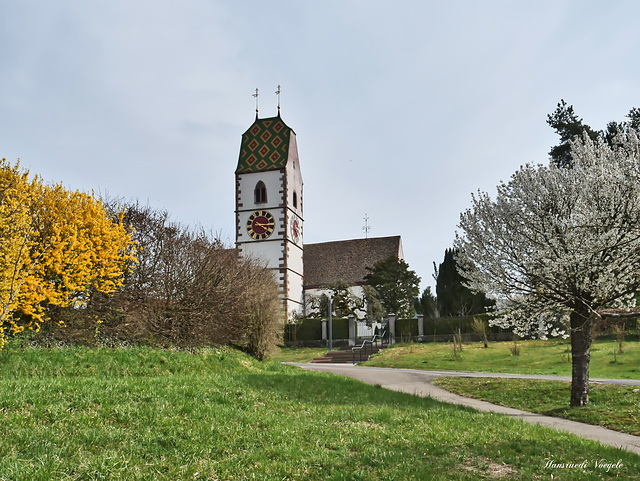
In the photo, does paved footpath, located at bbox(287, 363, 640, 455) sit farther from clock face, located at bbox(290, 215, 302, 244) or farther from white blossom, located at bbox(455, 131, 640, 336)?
clock face, located at bbox(290, 215, 302, 244)

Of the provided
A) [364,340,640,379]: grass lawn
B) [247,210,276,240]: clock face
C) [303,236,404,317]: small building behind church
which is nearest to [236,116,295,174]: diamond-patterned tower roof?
[247,210,276,240]: clock face

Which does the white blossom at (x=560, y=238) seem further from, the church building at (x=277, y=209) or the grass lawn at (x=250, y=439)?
the church building at (x=277, y=209)

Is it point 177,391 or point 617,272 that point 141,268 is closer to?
point 177,391

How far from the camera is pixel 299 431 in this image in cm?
699

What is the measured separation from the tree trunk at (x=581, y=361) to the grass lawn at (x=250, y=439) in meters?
4.07

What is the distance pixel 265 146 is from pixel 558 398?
43386 mm

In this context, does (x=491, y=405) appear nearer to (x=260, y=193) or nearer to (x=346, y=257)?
(x=260, y=193)

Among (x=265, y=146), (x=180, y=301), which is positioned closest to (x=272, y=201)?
(x=265, y=146)

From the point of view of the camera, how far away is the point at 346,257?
193 ft

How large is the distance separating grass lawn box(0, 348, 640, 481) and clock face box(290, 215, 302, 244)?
137ft

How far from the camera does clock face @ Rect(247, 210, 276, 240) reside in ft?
166

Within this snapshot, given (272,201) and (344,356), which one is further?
(272,201)

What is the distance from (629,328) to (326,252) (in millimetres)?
35723

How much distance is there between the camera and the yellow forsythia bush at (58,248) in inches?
497
